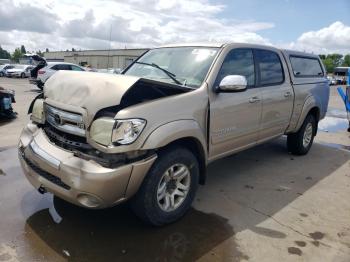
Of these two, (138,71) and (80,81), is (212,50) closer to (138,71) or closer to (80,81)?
(138,71)

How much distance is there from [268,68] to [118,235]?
3.25 m

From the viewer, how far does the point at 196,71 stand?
4016 mm

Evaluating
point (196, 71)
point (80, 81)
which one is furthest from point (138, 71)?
point (80, 81)

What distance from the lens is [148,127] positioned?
3033mm

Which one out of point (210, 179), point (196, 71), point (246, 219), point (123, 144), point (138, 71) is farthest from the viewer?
point (210, 179)

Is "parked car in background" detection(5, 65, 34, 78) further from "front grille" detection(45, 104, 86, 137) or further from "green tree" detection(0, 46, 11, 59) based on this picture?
"green tree" detection(0, 46, 11, 59)

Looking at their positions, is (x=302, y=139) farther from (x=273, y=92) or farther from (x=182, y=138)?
(x=182, y=138)

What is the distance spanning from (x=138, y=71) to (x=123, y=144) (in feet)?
6.59

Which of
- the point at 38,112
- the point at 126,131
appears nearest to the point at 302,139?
the point at 126,131

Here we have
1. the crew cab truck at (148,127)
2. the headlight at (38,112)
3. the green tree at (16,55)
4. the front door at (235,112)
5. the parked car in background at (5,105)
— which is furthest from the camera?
the green tree at (16,55)

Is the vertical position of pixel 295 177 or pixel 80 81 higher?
pixel 80 81

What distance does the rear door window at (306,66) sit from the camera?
19.1 ft

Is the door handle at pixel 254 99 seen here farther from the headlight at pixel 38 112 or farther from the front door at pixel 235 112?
the headlight at pixel 38 112

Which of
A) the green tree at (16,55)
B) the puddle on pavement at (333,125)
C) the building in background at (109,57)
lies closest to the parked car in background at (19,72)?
the building in background at (109,57)
